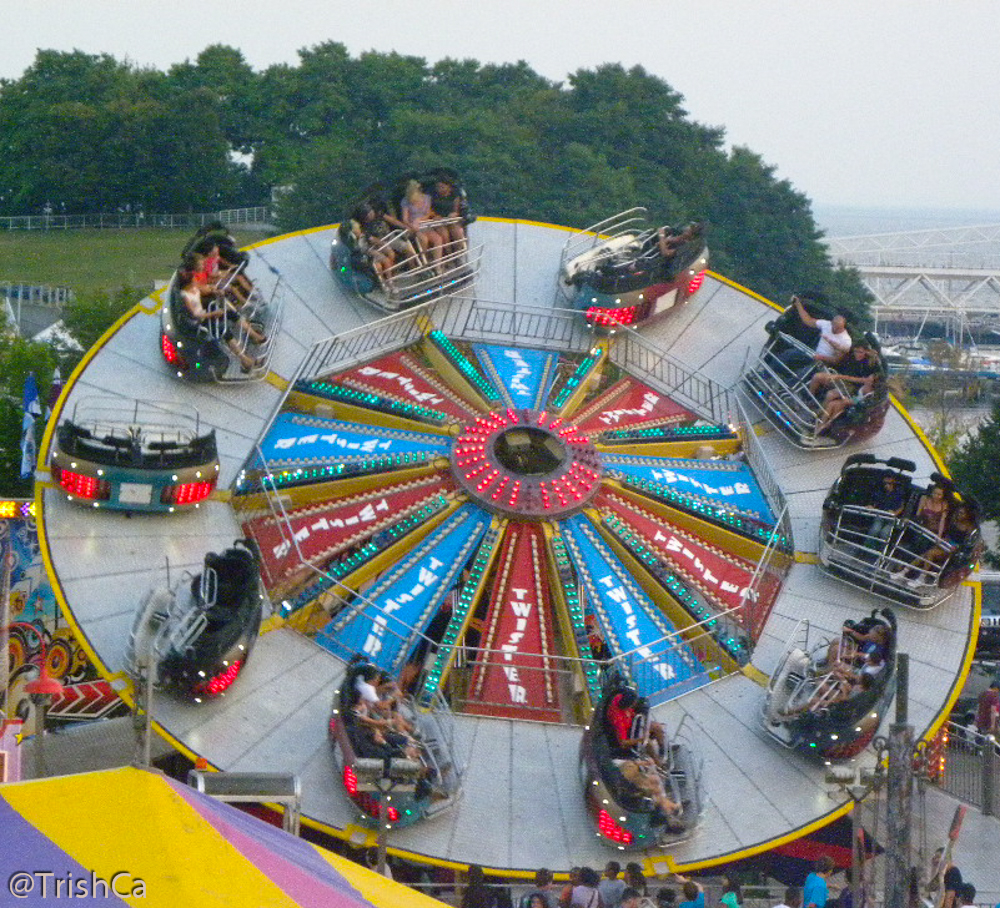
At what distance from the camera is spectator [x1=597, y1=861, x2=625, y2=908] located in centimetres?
2644

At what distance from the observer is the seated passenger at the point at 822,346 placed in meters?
36.3

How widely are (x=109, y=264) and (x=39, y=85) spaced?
59.4 ft

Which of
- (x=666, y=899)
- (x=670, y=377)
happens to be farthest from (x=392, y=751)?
A: (x=670, y=377)

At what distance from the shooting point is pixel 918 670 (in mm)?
32062

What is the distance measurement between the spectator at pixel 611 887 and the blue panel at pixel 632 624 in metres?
4.45

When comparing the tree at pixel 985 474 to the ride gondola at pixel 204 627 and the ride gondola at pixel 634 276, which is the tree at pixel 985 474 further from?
the ride gondola at pixel 204 627

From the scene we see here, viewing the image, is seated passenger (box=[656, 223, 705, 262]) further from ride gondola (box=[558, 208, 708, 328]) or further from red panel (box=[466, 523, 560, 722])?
red panel (box=[466, 523, 560, 722])

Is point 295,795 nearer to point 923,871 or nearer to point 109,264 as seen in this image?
point 923,871

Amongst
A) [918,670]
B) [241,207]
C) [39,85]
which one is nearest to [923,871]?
[918,670]

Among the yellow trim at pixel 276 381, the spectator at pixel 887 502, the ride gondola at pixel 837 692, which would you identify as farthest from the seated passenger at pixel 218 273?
the ride gondola at pixel 837 692

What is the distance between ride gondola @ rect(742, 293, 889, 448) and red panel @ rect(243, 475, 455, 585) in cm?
637

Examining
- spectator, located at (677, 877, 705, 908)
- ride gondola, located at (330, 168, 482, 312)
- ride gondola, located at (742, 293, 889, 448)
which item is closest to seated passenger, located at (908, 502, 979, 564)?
ride gondola, located at (742, 293, 889, 448)

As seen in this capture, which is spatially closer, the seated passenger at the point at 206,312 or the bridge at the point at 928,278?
the seated passenger at the point at 206,312

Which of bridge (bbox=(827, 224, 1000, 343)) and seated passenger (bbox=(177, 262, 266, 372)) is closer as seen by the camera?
seated passenger (bbox=(177, 262, 266, 372))
